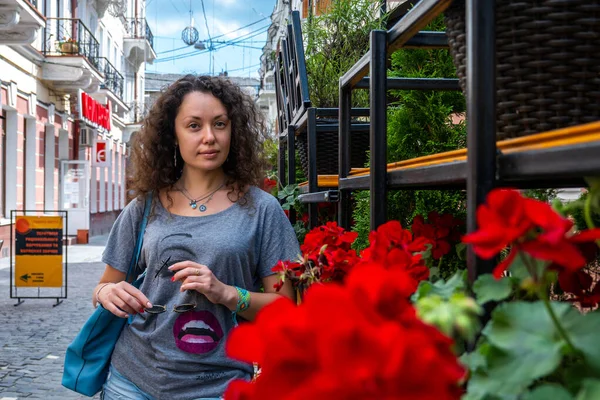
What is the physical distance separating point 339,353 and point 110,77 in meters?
A: 26.0

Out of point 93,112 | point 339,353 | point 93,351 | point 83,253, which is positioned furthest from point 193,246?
point 93,112

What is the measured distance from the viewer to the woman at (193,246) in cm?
218

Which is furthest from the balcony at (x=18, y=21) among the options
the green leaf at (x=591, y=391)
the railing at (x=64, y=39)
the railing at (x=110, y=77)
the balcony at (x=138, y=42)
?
the balcony at (x=138, y=42)

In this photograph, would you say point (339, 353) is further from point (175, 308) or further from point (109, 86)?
point (109, 86)

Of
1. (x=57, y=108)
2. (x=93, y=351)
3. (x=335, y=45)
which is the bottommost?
(x=93, y=351)

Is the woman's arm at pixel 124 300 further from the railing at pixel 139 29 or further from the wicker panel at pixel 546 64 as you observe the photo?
the railing at pixel 139 29

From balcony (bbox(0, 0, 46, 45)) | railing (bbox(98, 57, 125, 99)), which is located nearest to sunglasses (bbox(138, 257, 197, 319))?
balcony (bbox(0, 0, 46, 45))

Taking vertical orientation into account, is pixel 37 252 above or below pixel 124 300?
below

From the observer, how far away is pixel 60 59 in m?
17.4

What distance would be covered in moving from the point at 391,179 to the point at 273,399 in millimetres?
1147

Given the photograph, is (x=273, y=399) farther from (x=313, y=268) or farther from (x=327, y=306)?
(x=313, y=268)

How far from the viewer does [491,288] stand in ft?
2.73

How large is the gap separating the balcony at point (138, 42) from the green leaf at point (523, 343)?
3317cm

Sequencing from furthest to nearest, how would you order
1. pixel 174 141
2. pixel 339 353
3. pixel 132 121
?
pixel 132 121
pixel 174 141
pixel 339 353
